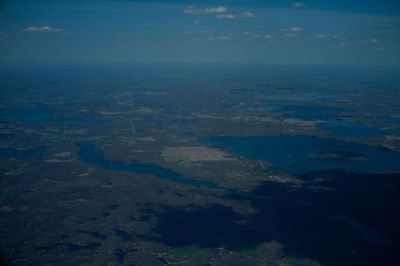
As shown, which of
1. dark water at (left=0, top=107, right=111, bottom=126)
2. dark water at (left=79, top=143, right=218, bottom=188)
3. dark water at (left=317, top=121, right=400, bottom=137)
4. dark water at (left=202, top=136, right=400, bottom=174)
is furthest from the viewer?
dark water at (left=0, top=107, right=111, bottom=126)

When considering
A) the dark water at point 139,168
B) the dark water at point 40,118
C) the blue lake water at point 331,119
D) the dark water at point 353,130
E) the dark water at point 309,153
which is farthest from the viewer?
the dark water at point 40,118

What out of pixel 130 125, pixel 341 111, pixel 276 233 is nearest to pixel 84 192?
pixel 276 233

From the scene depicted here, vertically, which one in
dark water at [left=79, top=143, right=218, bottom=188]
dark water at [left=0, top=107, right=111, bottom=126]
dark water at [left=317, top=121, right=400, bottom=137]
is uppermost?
dark water at [left=0, top=107, right=111, bottom=126]

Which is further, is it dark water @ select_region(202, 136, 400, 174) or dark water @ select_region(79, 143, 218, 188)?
dark water @ select_region(202, 136, 400, 174)

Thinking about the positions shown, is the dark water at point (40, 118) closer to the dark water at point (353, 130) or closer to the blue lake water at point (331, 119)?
the blue lake water at point (331, 119)

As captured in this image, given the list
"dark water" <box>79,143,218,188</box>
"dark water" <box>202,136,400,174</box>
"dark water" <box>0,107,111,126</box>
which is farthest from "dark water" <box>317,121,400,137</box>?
"dark water" <box>0,107,111,126</box>

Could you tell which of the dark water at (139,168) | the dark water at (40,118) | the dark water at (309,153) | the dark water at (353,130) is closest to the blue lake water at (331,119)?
the dark water at (353,130)

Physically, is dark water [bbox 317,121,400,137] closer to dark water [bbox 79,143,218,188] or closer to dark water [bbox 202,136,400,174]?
dark water [bbox 202,136,400,174]
